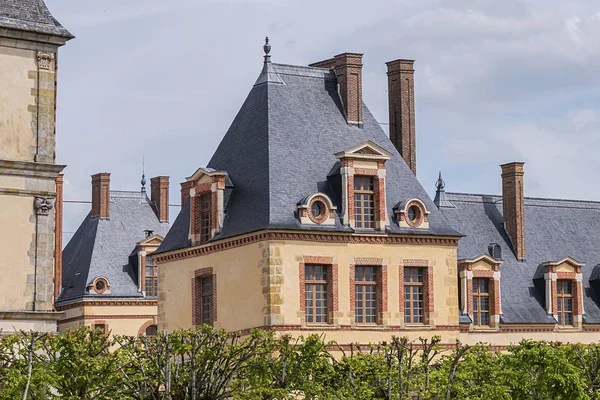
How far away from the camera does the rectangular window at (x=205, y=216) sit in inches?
1539

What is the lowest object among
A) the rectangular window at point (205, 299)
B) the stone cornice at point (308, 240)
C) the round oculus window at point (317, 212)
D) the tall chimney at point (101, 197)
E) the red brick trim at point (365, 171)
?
the rectangular window at point (205, 299)

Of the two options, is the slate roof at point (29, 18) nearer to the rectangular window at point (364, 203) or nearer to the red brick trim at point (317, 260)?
the red brick trim at point (317, 260)

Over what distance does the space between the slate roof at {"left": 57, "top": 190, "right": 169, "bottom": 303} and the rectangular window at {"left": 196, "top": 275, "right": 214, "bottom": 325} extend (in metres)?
14.5

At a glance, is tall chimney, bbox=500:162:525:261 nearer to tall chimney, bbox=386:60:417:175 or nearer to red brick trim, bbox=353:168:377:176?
tall chimney, bbox=386:60:417:175

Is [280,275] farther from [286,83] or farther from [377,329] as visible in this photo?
[286,83]

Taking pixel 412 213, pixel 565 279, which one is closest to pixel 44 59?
pixel 412 213

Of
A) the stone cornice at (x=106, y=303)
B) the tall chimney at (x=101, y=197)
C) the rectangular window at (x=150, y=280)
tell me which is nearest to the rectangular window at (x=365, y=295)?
the stone cornice at (x=106, y=303)

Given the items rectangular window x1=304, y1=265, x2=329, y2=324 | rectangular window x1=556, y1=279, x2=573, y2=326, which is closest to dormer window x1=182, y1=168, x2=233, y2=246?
rectangular window x1=304, y1=265, x2=329, y2=324

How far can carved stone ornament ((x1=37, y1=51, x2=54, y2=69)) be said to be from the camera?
3039cm

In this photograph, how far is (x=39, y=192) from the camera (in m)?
30.0

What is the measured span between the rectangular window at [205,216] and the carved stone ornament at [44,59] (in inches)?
372

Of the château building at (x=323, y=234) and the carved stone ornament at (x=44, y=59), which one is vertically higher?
the carved stone ornament at (x=44, y=59)

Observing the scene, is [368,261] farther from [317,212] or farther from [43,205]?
[43,205]

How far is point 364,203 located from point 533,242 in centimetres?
Answer: 1045
